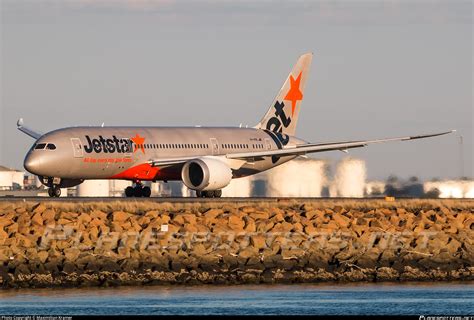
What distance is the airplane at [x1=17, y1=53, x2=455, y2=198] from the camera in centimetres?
6044

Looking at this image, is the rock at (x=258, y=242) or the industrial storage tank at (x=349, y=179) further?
the industrial storage tank at (x=349, y=179)

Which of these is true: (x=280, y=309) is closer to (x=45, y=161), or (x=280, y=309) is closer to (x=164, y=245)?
(x=164, y=245)

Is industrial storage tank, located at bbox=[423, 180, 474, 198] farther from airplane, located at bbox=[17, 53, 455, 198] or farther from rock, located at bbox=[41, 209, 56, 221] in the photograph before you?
rock, located at bbox=[41, 209, 56, 221]

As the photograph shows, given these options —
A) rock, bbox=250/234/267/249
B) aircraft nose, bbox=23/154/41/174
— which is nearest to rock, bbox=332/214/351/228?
rock, bbox=250/234/267/249

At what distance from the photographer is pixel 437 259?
42312 millimetres

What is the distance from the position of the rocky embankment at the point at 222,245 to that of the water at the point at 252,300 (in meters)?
1.74

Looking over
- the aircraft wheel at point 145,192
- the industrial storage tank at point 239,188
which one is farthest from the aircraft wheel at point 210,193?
the industrial storage tank at point 239,188

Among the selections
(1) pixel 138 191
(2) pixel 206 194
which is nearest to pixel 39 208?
(2) pixel 206 194

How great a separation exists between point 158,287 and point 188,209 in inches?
442

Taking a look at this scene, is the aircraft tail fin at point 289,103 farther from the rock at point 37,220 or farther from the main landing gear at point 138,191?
the rock at point 37,220

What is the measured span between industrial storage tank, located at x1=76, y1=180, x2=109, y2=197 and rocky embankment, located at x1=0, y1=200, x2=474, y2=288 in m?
26.7

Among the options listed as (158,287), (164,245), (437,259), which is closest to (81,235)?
(164,245)

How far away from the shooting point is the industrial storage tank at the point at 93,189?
7562 centimetres

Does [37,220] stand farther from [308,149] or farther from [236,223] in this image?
Answer: [308,149]
